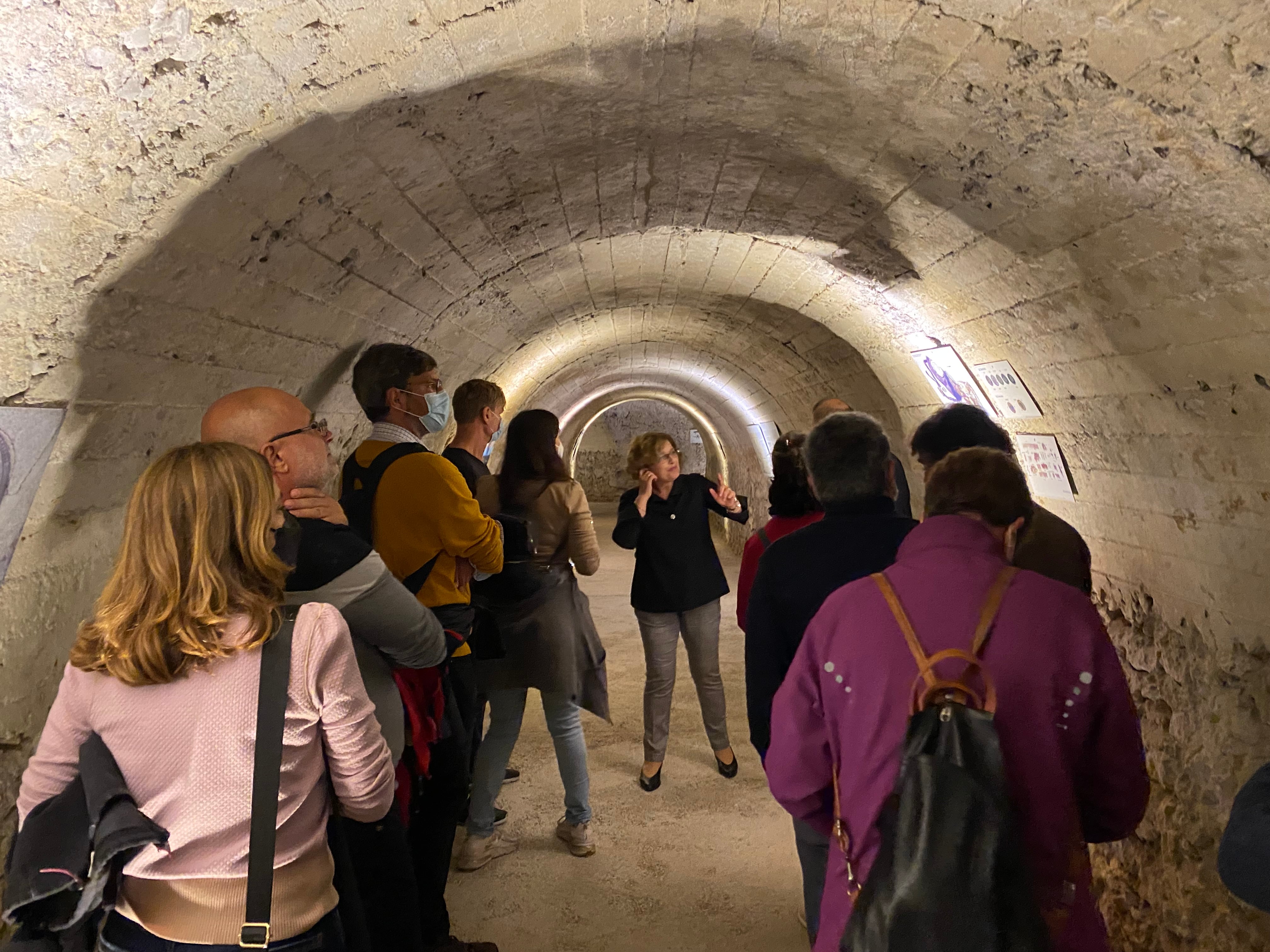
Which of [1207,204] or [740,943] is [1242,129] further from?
[740,943]

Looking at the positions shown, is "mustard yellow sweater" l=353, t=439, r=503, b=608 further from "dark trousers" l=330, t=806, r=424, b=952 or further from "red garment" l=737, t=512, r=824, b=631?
"red garment" l=737, t=512, r=824, b=631

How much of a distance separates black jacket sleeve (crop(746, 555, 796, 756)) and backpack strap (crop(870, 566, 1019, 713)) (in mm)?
654

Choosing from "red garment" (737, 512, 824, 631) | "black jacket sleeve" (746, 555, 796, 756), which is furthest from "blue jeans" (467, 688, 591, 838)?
"black jacket sleeve" (746, 555, 796, 756)

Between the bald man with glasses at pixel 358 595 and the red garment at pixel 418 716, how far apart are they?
11 centimetres

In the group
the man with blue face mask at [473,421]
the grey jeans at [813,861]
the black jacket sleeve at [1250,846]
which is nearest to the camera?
the black jacket sleeve at [1250,846]

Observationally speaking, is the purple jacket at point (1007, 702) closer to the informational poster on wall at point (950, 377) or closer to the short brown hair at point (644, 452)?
the short brown hair at point (644, 452)

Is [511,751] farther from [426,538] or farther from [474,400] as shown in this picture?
[474,400]

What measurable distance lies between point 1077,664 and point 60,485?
2.52 metres

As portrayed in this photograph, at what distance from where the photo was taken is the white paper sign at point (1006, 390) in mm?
4199

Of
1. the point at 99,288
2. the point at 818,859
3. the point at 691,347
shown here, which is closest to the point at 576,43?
the point at 99,288

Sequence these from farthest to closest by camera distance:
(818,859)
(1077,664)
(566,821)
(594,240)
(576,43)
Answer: (594,240)
(566,821)
(818,859)
(576,43)
(1077,664)

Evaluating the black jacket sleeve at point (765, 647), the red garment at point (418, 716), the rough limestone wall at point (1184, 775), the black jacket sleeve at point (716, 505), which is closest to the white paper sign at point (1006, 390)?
the rough limestone wall at point (1184, 775)

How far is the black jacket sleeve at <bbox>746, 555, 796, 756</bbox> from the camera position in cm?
236

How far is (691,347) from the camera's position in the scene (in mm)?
9445
